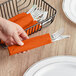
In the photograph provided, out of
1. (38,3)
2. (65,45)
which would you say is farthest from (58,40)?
(38,3)

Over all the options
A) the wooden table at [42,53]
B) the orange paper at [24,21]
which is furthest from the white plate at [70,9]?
the orange paper at [24,21]

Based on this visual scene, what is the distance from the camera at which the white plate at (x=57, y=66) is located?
82 centimetres

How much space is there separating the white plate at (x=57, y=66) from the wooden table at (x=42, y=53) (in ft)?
0.19

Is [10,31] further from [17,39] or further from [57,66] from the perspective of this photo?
[57,66]

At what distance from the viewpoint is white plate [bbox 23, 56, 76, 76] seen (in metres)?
0.82

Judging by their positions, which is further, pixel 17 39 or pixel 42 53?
pixel 42 53

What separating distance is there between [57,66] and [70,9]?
356 millimetres

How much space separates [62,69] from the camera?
0.85 meters

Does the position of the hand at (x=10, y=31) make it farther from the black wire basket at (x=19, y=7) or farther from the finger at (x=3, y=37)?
the black wire basket at (x=19, y=7)

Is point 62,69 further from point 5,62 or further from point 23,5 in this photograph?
point 23,5

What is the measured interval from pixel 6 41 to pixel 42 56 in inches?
7.5

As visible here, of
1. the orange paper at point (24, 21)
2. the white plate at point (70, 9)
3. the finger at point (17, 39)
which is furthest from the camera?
the white plate at point (70, 9)

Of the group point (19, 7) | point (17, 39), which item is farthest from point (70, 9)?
point (17, 39)

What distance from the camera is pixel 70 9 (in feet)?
3.35
